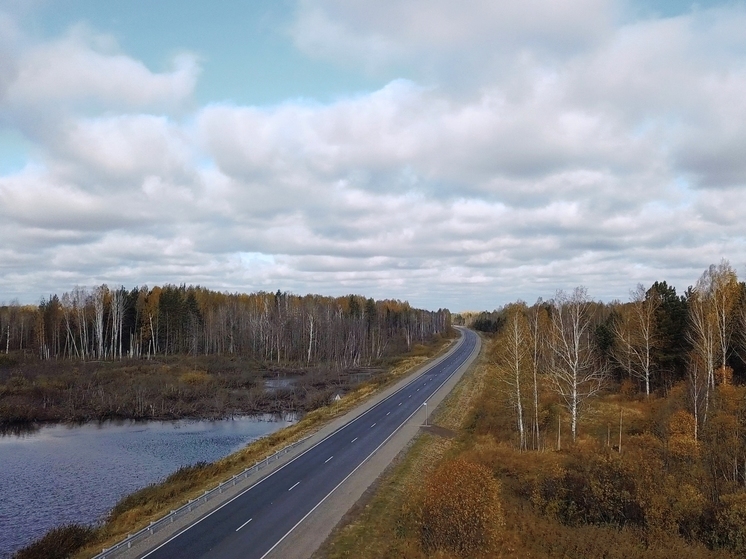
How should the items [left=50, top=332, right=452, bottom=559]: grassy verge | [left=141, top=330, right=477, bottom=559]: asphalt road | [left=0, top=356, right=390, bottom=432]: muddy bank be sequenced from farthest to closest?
[left=0, top=356, right=390, bottom=432]: muddy bank → [left=50, top=332, right=452, bottom=559]: grassy verge → [left=141, top=330, right=477, bottom=559]: asphalt road

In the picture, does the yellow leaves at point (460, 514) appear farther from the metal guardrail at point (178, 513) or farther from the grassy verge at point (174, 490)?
the grassy verge at point (174, 490)

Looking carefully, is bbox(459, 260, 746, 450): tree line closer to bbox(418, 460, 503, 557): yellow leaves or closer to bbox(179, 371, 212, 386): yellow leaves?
bbox(418, 460, 503, 557): yellow leaves

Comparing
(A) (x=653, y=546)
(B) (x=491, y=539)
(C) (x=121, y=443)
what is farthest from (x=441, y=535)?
(C) (x=121, y=443)

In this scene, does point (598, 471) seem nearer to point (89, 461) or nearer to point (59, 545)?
point (59, 545)

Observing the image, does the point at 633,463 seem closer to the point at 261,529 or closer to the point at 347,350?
the point at 261,529

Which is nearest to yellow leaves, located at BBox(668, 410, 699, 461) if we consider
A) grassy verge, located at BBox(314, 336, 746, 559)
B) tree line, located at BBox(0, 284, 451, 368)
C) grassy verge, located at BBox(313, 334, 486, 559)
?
grassy verge, located at BBox(314, 336, 746, 559)

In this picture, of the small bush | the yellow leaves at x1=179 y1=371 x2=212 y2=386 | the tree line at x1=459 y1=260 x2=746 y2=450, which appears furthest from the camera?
the yellow leaves at x1=179 y1=371 x2=212 y2=386
